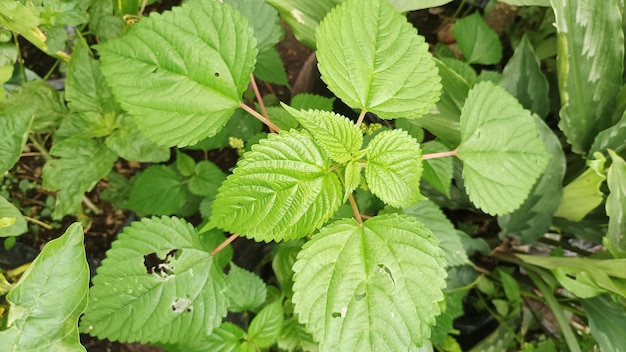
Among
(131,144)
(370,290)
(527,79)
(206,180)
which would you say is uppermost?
(527,79)

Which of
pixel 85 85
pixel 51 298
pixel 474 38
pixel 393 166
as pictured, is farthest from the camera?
pixel 474 38

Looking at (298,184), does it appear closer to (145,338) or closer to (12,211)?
(145,338)

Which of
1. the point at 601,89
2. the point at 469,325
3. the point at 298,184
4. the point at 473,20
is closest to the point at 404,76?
the point at 298,184

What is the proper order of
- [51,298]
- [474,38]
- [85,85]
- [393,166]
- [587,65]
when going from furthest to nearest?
[474,38] < [587,65] < [85,85] < [393,166] < [51,298]

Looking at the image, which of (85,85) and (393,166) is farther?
(85,85)

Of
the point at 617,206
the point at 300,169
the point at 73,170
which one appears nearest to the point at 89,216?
the point at 73,170

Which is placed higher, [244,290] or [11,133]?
[11,133]

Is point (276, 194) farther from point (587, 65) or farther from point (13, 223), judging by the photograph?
point (587, 65)
